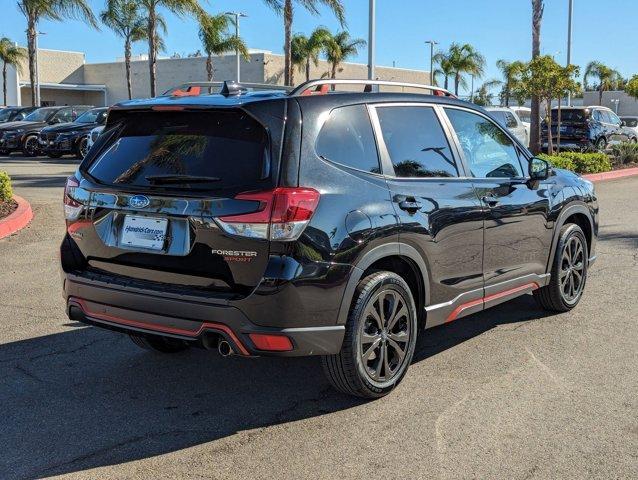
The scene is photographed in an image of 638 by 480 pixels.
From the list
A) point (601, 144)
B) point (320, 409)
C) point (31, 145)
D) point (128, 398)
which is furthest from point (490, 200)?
point (601, 144)

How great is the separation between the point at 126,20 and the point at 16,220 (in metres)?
31.8

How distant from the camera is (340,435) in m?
4.07

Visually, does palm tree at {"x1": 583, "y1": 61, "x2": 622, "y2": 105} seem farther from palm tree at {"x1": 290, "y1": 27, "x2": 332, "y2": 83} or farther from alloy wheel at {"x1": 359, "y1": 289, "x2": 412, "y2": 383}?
alloy wheel at {"x1": 359, "y1": 289, "x2": 412, "y2": 383}

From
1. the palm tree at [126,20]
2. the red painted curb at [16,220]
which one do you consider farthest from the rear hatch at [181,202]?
the palm tree at [126,20]

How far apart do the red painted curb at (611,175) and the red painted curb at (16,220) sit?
560 inches

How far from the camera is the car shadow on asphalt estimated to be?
391 centimetres

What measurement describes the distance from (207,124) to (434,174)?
1.60m

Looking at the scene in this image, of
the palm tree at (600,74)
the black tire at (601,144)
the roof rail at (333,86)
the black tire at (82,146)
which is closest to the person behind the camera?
the roof rail at (333,86)

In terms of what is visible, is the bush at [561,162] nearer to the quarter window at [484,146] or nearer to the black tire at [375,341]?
the quarter window at [484,146]

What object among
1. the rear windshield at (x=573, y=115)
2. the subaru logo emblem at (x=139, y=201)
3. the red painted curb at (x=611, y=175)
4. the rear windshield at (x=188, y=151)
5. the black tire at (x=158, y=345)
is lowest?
the black tire at (x=158, y=345)

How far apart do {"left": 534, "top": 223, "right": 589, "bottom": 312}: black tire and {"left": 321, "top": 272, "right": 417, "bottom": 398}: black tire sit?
2096 mm

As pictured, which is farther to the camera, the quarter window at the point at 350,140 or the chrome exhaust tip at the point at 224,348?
the quarter window at the point at 350,140

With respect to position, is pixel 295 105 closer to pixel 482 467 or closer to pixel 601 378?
pixel 482 467

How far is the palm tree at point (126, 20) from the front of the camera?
3738cm
